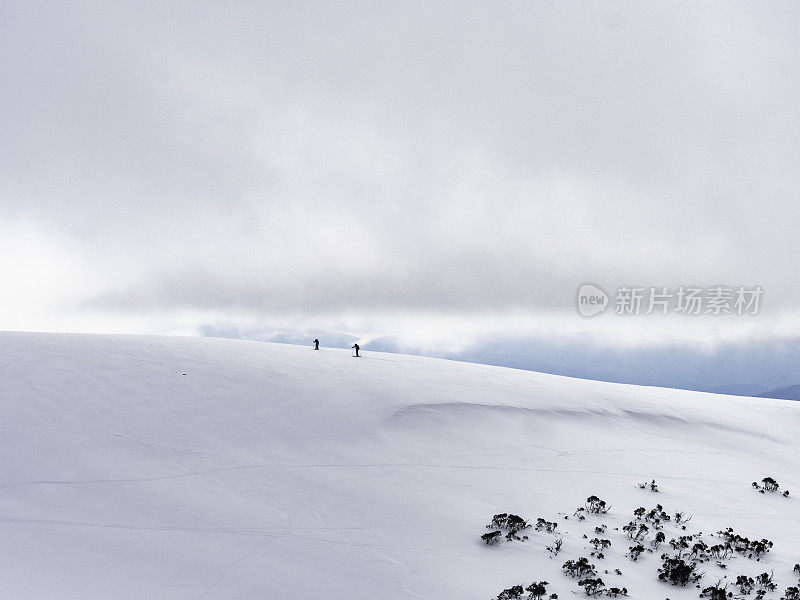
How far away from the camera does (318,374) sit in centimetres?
1989

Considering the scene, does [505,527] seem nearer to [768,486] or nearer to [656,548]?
[656,548]

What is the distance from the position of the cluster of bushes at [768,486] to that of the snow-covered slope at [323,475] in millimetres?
328

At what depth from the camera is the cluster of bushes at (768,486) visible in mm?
13380

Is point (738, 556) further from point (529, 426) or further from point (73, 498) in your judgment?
point (73, 498)

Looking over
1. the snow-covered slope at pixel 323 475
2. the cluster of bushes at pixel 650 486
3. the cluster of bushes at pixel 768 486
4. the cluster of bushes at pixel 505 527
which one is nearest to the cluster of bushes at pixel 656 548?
the cluster of bushes at pixel 505 527

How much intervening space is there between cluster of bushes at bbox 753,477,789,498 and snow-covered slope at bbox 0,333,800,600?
33 cm

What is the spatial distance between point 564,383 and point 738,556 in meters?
15.1

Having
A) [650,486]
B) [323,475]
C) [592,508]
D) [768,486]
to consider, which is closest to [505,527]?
[592,508]

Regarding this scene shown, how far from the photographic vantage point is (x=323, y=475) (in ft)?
38.4

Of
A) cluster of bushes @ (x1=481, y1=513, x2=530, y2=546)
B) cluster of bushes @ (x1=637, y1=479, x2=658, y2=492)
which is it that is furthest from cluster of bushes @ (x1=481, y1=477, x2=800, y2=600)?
cluster of bushes @ (x1=637, y1=479, x2=658, y2=492)

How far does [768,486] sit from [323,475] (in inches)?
493

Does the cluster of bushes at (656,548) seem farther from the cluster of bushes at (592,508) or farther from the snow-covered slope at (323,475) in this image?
the snow-covered slope at (323,475)

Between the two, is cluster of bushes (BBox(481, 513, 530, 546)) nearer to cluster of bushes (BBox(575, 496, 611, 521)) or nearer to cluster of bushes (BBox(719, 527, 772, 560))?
cluster of bushes (BBox(575, 496, 611, 521))

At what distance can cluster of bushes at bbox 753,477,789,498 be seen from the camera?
13.4 metres
